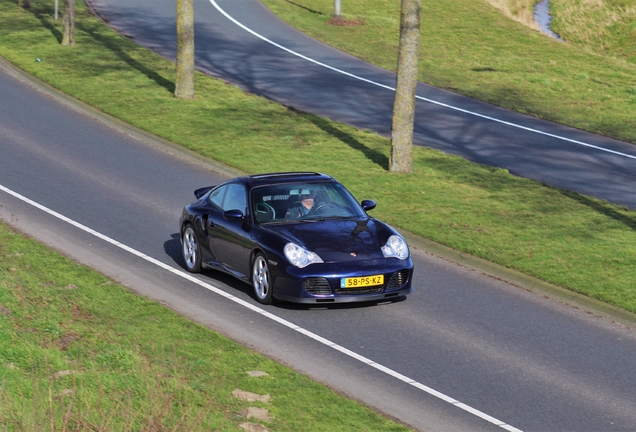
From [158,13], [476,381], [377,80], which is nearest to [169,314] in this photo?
[476,381]

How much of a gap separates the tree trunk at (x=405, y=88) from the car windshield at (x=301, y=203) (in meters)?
6.22

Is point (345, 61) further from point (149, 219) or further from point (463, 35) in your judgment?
point (149, 219)

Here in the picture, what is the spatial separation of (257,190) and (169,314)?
2538mm

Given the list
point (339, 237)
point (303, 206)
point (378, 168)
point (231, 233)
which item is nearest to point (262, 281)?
point (231, 233)

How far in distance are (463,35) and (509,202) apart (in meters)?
21.7

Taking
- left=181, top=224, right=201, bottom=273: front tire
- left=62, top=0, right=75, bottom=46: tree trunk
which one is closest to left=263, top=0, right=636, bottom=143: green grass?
left=62, top=0, right=75, bottom=46: tree trunk

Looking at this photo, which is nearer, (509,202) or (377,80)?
(509,202)

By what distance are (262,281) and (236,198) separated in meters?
1.56

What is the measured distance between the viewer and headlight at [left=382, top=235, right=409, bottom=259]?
1252cm

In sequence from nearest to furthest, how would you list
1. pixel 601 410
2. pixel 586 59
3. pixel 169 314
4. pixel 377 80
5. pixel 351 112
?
pixel 601 410 < pixel 169 314 < pixel 351 112 < pixel 377 80 < pixel 586 59

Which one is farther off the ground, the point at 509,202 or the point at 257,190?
the point at 257,190

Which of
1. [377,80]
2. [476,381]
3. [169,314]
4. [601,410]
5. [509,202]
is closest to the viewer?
[601,410]

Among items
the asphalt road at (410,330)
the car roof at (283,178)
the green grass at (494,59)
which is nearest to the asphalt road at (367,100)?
the green grass at (494,59)

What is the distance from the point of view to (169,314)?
11.7m
